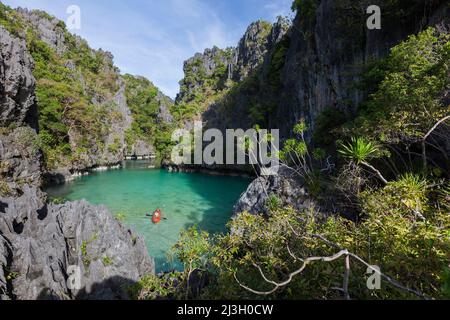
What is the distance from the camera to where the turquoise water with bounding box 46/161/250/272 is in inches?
517

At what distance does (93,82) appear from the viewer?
50625 mm

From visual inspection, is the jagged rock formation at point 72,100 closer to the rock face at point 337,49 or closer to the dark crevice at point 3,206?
the dark crevice at point 3,206

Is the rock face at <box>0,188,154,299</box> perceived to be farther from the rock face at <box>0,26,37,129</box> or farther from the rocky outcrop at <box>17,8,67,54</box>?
the rocky outcrop at <box>17,8,67,54</box>

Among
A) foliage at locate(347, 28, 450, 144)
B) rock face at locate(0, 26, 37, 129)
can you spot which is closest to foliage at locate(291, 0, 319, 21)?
foliage at locate(347, 28, 450, 144)

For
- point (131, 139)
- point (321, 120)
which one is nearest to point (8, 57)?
point (321, 120)

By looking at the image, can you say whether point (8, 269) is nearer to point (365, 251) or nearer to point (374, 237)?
point (365, 251)

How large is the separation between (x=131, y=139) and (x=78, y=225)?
4449cm

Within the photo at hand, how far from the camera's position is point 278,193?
10.9 m

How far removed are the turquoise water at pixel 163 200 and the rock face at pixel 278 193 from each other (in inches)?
123

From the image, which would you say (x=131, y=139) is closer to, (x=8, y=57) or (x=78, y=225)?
(x=8, y=57)

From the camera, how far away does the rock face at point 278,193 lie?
10.2m

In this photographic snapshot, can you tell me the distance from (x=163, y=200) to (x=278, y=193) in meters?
12.3

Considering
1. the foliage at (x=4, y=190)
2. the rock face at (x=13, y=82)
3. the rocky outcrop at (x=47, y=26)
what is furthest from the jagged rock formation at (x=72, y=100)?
the foliage at (x=4, y=190)

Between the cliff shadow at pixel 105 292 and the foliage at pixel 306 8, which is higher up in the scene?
the foliage at pixel 306 8
